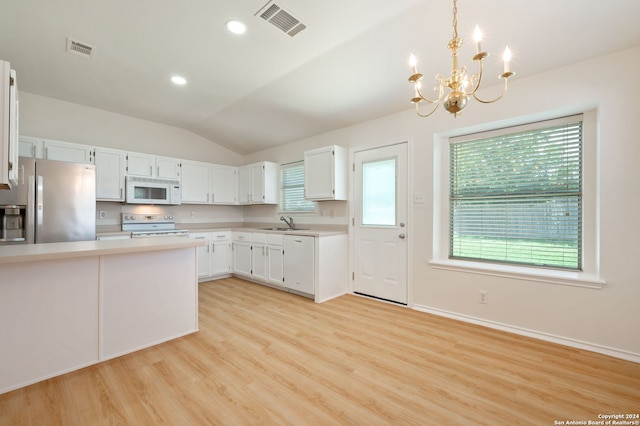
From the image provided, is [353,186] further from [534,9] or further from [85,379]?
[85,379]

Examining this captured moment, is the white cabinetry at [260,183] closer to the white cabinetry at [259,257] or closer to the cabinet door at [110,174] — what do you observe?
the white cabinetry at [259,257]

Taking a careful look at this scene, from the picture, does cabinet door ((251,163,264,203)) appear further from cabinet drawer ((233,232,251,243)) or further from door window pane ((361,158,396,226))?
door window pane ((361,158,396,226))

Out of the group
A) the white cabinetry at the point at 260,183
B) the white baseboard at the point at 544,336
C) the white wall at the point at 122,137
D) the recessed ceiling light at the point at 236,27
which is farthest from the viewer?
the white cabinetry at the point at 260,183

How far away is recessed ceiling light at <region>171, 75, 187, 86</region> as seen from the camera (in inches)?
127

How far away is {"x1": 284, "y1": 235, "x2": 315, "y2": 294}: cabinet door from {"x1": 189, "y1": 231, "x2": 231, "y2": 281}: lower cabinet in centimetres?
147

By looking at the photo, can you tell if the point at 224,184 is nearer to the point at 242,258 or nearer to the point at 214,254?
the point at 214,254

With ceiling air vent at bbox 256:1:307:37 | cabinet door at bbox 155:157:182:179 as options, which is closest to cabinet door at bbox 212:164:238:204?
cabinet door at bbox 155:157:182:179

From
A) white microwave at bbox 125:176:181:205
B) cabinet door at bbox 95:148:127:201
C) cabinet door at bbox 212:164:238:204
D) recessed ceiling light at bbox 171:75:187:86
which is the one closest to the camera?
recessed ceiling light at bbox 171:75:187:86

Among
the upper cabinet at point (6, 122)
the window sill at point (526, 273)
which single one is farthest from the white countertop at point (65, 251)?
the window sill at point (526, 273)

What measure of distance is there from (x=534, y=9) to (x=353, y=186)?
98.8 inches

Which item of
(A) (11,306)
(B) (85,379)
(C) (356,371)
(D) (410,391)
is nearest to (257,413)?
(C) (356,371)

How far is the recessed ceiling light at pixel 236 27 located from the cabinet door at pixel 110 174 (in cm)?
283

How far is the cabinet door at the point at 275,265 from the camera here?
4.09m

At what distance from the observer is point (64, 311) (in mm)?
1992
